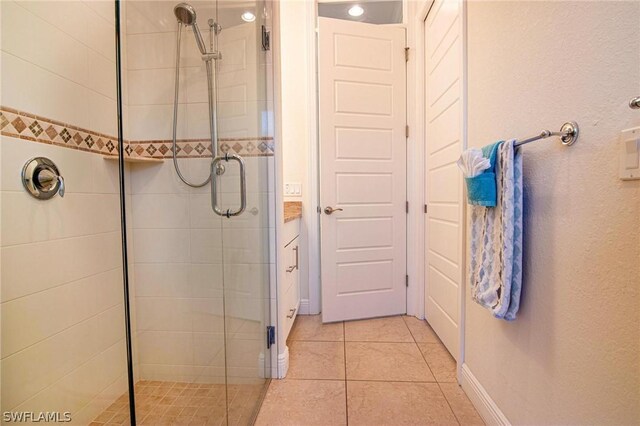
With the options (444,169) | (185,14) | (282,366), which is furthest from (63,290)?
(444,169)

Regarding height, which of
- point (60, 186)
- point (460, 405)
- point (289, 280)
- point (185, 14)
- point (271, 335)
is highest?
point (185, 14)

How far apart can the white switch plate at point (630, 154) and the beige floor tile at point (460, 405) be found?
3.84 ft

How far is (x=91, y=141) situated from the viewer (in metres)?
1.15

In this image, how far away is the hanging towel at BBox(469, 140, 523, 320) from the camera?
92cm

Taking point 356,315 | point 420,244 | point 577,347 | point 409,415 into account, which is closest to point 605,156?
point 577,347

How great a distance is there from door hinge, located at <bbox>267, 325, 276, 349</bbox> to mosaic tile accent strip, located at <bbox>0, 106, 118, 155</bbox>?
1.16 m

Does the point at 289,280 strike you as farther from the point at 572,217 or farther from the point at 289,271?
the point at 572,217

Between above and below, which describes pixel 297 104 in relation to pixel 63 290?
above

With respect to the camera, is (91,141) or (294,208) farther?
(294,208)

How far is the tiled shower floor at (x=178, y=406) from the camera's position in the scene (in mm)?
793

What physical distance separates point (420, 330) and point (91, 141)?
2.31 meters

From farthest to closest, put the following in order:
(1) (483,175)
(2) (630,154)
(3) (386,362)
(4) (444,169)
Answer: (4) (444,169)
(3) (386,362)
(1) (483,175)
(2) (630,154)

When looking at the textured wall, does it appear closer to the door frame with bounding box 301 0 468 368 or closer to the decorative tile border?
the door frame with bounding box 301 0 468 368

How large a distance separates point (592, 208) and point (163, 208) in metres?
1.41
